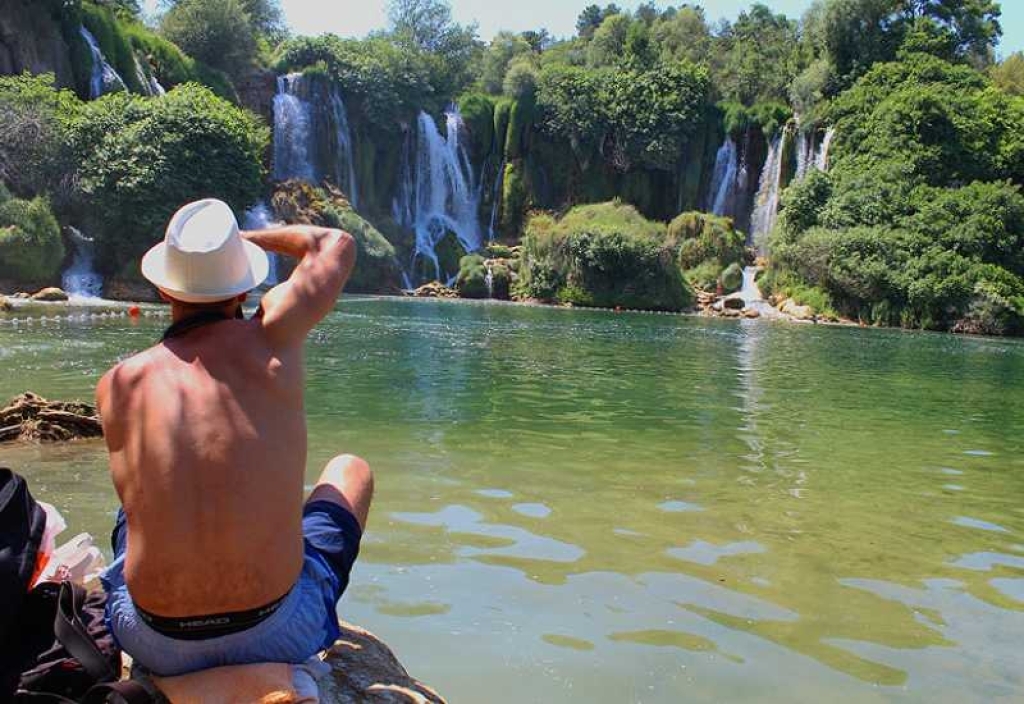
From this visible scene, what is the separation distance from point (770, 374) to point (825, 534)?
10676 mm

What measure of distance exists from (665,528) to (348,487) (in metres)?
3.16

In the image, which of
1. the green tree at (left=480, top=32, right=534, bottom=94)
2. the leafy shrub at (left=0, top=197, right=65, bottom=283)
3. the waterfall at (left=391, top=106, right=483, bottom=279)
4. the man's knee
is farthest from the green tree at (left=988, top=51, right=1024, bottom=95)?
the man's knee

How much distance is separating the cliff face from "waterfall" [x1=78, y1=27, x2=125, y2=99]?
3.00ft

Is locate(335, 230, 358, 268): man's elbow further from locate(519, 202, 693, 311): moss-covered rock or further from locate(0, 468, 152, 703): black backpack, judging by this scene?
locate(519, 202, 693, 311): moss-covered rock

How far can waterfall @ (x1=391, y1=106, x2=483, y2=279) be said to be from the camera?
153ft

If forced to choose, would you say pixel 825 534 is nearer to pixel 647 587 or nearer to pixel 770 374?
pixel 647 587

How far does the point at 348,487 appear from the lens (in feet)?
10.9

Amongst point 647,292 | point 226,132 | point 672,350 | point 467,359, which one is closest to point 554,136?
point 647,292

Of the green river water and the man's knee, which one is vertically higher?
the man's knee

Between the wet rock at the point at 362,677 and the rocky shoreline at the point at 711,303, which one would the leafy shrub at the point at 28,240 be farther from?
the wet rock at the point at 362,677

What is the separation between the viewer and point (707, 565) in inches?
207

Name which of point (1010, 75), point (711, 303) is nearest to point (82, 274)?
point (711, 303)

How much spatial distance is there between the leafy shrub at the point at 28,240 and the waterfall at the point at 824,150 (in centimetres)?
Answer: 3441

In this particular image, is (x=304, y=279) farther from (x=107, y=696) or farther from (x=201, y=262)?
(x=107, y=696)
